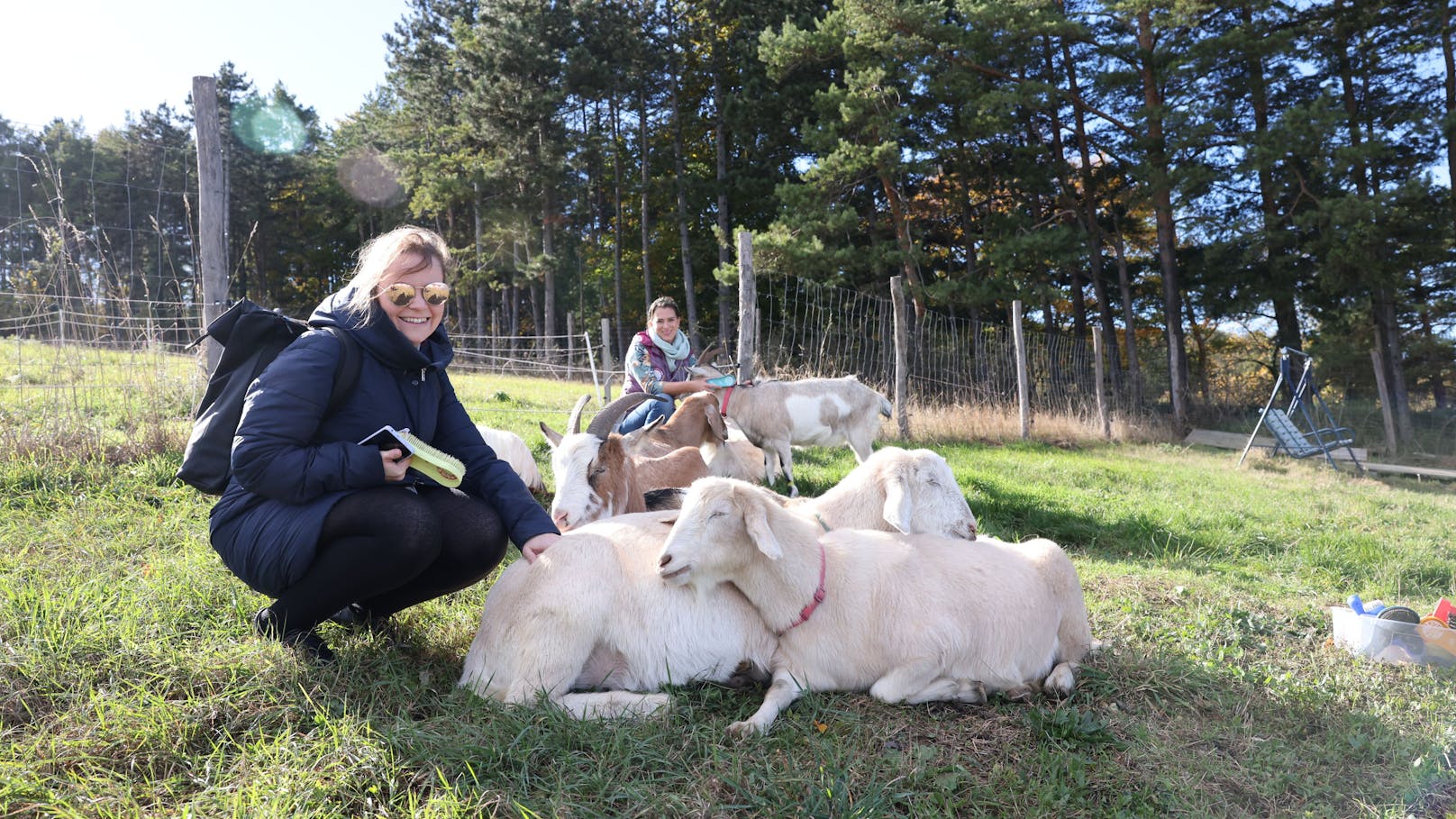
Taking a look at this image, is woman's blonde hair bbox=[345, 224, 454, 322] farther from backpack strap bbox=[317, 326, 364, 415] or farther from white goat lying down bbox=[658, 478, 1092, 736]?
white goat lying down bbox=[658, 478, 1092, 736]

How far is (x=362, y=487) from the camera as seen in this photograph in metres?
2.71

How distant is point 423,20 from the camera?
113ft

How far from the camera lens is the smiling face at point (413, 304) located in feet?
9.32

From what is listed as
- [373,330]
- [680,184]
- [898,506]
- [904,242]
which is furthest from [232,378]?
[680,184]

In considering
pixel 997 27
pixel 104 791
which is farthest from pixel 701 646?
pixel 997 27

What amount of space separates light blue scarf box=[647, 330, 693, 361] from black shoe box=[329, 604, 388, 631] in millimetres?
4118

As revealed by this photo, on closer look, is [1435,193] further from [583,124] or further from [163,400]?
[583,124]

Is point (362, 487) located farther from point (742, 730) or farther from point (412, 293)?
point (742, 730)

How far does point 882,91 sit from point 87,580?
59.3ft

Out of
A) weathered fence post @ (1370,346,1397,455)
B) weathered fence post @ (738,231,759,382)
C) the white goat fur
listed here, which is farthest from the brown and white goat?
weathered fence post @ (1370,346,1397,455)

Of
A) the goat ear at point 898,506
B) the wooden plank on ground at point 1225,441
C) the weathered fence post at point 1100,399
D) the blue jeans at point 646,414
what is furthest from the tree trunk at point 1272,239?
the goat ear at point 898,506

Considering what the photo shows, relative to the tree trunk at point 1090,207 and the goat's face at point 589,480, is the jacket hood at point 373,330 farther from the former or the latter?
the tree trunk at point 1090,207

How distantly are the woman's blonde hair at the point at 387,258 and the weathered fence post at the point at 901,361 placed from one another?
8474mm

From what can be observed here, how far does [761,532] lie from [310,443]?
5.25 feet
